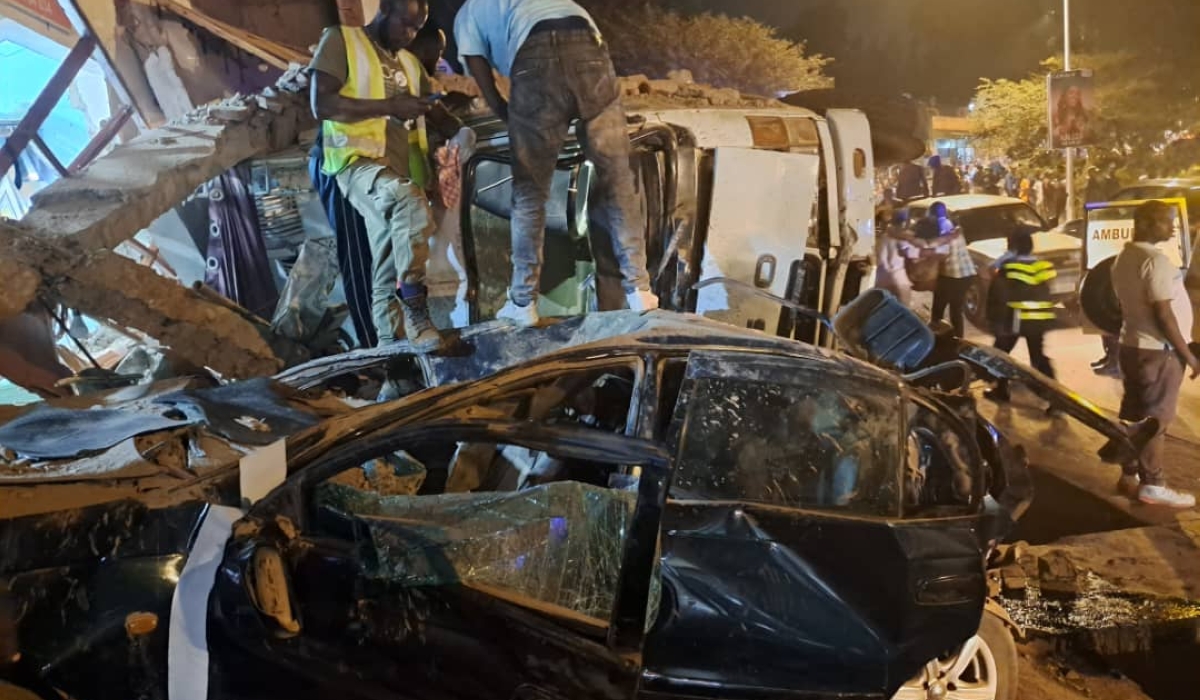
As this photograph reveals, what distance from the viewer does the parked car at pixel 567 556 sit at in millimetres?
1872

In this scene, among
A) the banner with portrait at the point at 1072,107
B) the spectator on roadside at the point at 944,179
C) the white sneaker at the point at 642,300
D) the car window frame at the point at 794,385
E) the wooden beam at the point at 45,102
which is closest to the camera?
the car window frame at the point at 794,385

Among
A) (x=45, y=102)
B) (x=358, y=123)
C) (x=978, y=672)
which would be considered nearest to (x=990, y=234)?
(x=978, y=672)

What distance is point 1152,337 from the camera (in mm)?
4805

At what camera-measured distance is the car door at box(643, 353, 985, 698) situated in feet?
6.77

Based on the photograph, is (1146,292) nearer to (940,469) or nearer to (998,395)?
(998,395)

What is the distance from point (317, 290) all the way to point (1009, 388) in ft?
17.2

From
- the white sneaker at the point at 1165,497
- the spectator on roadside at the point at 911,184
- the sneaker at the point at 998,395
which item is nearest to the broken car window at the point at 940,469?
the white sneaker at the point at 1165,497

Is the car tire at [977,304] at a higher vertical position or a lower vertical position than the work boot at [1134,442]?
higher

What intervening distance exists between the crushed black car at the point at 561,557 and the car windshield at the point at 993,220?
16.9 ft

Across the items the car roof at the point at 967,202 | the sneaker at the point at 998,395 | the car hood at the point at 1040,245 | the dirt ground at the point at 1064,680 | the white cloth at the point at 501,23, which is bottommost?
the dirt ground at the point at 1064,680

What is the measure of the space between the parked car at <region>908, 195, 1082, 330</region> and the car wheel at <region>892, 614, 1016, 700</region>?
4.37m

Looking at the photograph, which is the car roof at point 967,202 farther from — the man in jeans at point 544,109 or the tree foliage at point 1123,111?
the man in jeans at point 544,109

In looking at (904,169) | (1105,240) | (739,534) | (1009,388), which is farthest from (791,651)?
(904,169)

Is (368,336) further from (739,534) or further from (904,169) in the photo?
(904,169)
